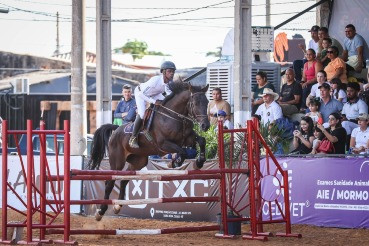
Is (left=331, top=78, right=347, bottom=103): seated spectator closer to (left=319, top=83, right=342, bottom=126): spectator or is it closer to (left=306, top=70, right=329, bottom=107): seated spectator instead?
(left=306, top=70, right=329, bottom=107): seated spectator

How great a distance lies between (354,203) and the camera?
16.1 metres

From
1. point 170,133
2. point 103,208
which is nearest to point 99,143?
point 103,208

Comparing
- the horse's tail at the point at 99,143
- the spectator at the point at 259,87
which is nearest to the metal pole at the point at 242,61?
the spectator at the point at 259,87

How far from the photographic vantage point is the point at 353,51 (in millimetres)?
21359

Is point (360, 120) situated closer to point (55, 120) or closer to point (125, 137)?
point (125, 137)

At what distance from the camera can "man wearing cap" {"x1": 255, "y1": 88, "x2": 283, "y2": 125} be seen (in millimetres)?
19062

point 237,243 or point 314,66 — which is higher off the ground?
point 314,66

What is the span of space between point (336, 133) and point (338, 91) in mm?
2226

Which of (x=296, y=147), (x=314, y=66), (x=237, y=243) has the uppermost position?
(x=314, y=66)

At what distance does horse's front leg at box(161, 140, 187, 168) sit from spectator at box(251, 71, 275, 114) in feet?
17.2

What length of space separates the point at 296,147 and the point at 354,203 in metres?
2.23

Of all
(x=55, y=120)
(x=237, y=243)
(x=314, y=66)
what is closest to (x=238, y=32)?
(x=314, y=66)

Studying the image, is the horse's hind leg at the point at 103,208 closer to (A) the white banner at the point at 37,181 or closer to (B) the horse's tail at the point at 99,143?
(B) the horse's tail at the point at 99,143

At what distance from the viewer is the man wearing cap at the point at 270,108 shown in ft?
62.5
